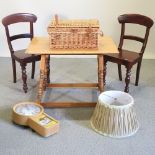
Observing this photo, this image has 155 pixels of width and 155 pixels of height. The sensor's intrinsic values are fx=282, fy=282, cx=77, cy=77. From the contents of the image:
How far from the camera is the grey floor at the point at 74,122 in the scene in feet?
6.80

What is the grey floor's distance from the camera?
207cm

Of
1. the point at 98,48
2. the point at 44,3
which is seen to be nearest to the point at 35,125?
the point at 98,48

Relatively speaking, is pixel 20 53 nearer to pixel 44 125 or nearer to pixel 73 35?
pixel 73 35

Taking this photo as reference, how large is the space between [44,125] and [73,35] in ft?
2.59

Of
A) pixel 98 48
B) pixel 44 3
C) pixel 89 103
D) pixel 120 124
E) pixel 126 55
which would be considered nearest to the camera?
pixel 120 124

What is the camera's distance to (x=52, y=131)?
2.22 m

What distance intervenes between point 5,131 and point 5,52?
6.72 ft

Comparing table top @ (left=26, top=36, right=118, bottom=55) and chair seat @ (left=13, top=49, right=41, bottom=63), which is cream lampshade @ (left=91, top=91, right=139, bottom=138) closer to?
table top @ (left=26, top=36, right=118, bottom=55)

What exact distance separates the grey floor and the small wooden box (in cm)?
4

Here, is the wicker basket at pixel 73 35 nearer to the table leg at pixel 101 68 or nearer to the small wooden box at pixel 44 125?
the table leg at pixel 101 68

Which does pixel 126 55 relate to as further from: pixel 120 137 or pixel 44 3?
pixel 44 3

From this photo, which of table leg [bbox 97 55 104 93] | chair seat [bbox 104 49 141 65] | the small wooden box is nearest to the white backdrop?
chair seat [bbox 104 49 141 65]

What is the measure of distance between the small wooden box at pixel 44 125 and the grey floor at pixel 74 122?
0.13ft

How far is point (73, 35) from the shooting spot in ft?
7.84
